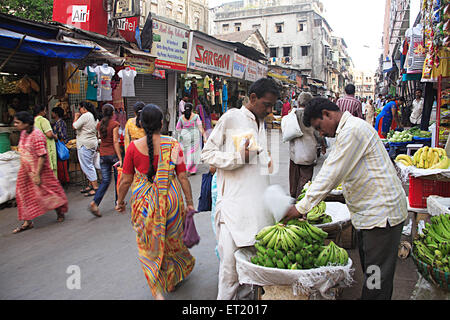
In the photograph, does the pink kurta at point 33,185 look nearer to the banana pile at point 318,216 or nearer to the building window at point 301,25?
the banana pile at point 318,216

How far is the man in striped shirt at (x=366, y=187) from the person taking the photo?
8.46 ft

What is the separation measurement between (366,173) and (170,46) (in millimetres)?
11073

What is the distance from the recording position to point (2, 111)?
862cm

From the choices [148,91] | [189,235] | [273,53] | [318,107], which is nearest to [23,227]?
[189,235]

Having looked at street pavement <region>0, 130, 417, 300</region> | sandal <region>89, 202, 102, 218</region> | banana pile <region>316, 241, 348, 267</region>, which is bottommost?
street pavement <region>0, 130, 417, 300</region>

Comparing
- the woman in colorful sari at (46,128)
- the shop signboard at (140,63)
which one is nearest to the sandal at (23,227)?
the woman in colorful sari at (46,128)

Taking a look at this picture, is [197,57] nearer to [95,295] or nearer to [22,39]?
[22,39]

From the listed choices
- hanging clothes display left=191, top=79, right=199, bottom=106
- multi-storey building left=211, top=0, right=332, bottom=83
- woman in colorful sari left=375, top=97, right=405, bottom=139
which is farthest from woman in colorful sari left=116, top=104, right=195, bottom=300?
multi-storey building left=211, top=0, right=332, bottom=83

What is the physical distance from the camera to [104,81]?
912 centimetres

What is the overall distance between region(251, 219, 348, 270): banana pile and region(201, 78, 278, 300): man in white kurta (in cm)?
13

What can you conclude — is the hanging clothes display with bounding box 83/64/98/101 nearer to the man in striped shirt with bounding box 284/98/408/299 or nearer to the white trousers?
the white trousers

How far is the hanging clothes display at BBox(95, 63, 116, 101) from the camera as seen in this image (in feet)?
29.4
